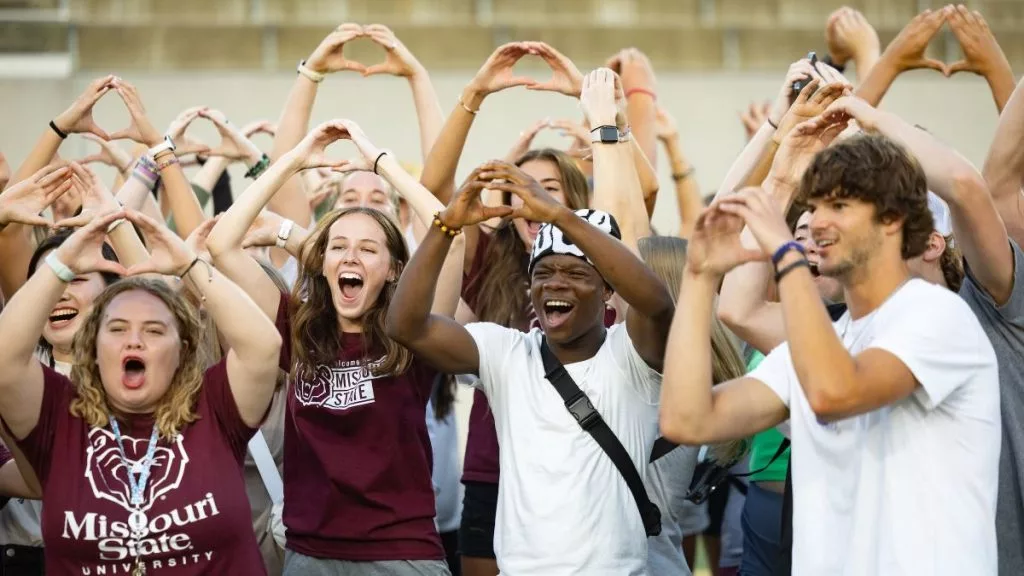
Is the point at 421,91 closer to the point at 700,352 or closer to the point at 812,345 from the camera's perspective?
the point at 700,352

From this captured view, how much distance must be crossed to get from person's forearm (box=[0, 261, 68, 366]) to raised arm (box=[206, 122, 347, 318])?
0.56 metres

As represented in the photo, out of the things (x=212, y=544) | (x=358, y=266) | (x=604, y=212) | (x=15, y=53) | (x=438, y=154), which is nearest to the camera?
(x=212, y=544)

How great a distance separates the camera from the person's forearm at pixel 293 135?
17.0 ft

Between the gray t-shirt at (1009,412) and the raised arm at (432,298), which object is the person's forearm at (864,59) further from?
the raised arm at (432,298)

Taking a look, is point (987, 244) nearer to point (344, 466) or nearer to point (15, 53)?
point (344, 466)

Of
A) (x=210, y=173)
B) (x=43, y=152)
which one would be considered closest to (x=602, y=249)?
(x=43, y=152)

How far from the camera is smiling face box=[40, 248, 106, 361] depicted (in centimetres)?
459

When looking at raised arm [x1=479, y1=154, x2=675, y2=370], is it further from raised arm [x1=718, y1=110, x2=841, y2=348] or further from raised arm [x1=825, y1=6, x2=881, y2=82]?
→ raised arm [x1=825, y1=6, x2=881, y2=82]

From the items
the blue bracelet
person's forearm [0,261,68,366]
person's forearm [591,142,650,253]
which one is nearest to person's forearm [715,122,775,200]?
person's forearm [591,142,650,253]

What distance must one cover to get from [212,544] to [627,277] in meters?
1.29

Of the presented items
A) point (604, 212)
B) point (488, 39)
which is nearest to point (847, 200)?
point (604, 212)

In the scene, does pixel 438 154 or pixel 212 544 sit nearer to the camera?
pixel 212 544

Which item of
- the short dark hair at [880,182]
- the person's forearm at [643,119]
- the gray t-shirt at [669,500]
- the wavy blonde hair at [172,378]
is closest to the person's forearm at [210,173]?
the person's forearm at [643,119]

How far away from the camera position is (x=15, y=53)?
9875mm
